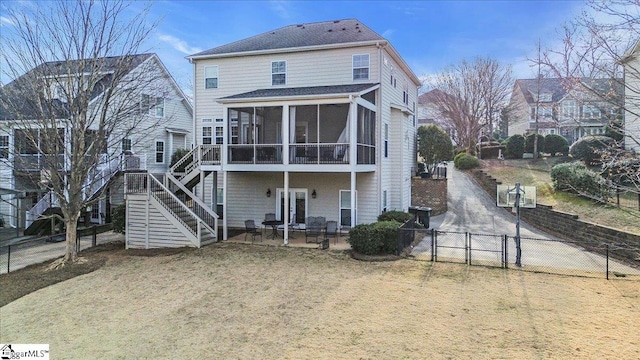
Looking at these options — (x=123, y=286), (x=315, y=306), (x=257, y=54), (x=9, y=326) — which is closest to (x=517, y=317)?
(x=315, y=306)

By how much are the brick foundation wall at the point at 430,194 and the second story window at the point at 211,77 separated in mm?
13340

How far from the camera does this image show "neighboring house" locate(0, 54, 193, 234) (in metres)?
13.4

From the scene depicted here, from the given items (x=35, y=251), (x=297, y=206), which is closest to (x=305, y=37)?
(x=297, y=206)

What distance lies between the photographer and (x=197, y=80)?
19625mm

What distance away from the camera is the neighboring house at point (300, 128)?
50.0 feet

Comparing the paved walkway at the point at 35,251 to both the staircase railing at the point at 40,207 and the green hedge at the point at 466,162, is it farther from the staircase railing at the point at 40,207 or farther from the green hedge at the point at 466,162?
the green hedge at the point at 466,162

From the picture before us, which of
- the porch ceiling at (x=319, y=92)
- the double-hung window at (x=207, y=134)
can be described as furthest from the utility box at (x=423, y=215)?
the double-hung window at (x=207, y=134)

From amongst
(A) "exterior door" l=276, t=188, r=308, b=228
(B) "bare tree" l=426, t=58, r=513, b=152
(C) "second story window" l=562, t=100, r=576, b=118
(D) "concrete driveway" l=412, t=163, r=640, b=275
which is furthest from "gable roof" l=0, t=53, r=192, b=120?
(B) "bare tree" l=426, t=58, r=513, b=152

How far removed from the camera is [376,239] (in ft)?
42.8

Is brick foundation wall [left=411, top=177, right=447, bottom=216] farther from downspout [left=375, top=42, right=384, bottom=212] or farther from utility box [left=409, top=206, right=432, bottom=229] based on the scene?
downspout [left=375, top=42, right=384, bottom=212]

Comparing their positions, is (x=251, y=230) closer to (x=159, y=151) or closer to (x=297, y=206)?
(x=297, y=206)

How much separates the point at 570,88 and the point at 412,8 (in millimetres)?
13249

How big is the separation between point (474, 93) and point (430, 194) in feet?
58.1

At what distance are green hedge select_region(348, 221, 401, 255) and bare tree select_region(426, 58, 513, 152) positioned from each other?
87.0 feet
